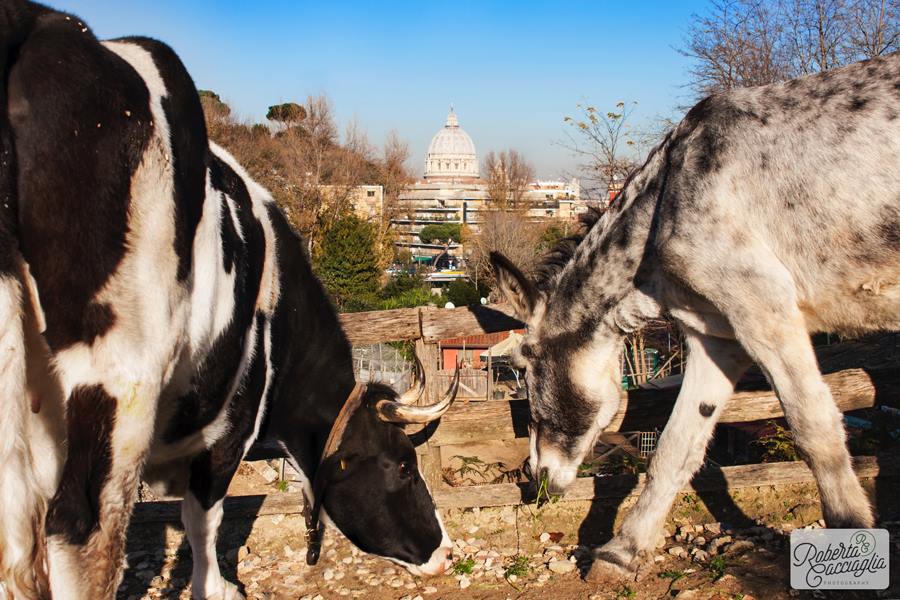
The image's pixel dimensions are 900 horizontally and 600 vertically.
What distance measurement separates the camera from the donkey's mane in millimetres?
5305

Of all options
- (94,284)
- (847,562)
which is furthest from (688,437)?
(94,284)

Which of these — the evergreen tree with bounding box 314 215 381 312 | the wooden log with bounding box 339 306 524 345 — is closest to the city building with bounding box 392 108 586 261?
the evergreen tree with bounding box 314 215 381 312

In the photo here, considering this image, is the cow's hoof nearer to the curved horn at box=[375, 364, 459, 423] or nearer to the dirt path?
the dirt path

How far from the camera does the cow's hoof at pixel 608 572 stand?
466cm

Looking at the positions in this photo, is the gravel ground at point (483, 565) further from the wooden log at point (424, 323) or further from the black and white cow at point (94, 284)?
the black and white cow at point (94, 284)

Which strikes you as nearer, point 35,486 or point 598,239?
point 35,486

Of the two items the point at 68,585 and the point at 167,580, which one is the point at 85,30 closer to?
the point at 68,585

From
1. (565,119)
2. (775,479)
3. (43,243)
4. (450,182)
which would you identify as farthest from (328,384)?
(450,182)

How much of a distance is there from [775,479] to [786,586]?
1.34 metres

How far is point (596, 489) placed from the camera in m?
5.69

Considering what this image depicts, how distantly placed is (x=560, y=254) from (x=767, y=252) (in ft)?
5.00

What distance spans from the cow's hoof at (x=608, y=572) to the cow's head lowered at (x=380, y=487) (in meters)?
0.90

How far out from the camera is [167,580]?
512cm

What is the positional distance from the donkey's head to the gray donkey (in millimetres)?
274
